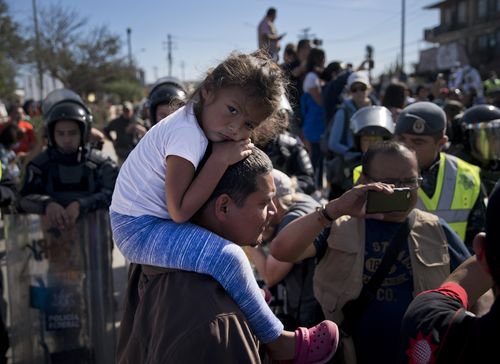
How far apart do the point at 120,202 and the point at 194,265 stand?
1.41 feet

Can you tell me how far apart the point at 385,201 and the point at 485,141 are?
2194 mm

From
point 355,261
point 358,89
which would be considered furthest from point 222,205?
point 358,89

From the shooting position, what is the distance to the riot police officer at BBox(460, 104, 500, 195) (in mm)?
3865

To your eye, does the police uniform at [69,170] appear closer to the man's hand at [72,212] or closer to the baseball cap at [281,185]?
the man's hand at [72,212]

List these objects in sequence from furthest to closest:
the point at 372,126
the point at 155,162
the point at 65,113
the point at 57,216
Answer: the point at 372,126 < the point at 65,113 < the point at 57,216 < the point at 155,162

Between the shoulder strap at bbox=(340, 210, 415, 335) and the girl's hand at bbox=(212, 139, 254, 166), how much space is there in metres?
0.92

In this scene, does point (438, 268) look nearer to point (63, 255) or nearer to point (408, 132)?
point (408, 132)

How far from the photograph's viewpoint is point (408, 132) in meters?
3.19

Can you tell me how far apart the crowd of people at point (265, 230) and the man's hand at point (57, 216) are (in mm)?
13

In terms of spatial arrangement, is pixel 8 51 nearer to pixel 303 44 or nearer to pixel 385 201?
pixel 303 44

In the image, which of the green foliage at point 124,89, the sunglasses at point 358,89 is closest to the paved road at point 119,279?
the sunglasses at point 358,89

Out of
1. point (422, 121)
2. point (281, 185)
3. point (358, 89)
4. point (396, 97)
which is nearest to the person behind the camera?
point (281, 185)

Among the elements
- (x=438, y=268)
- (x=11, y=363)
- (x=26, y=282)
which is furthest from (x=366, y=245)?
(x=11, y=363)

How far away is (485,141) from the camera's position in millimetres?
3902
